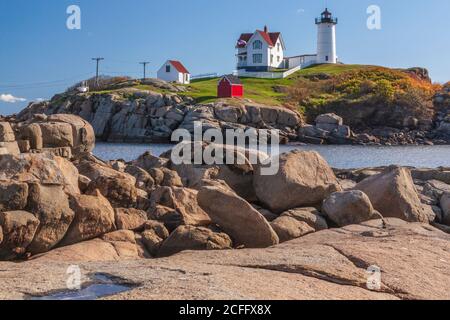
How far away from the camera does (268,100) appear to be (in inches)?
3255

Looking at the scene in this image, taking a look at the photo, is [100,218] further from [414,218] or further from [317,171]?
[414,218]

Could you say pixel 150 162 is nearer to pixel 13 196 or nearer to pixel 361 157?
pixel 13 196

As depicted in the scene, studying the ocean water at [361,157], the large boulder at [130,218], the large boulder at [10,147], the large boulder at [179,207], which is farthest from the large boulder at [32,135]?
the ocean water at [361,157]

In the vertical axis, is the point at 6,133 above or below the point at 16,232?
above

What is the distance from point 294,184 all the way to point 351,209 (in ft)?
5.63

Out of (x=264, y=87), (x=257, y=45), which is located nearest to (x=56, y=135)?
(x=264, y=87)

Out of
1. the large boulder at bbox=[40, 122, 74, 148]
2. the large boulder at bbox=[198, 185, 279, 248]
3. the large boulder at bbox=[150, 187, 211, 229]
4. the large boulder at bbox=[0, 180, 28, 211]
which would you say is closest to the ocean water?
the large boulder at bbox=[40, 122, 74, 148]

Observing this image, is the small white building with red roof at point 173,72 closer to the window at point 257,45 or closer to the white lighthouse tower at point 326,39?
the window at point 257,45

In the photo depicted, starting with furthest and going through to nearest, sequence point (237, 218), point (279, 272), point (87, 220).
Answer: point (237, 218), point (87, 220), point (279, 272)

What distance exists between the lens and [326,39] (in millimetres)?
111938

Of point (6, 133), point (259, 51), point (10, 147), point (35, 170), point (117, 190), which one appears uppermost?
point (259, 51)

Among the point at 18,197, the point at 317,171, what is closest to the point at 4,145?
the point at 18,197

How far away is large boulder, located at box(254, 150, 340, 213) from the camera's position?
15.1 meters
